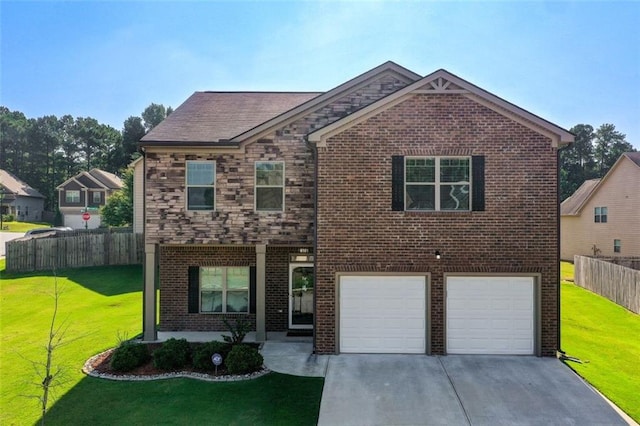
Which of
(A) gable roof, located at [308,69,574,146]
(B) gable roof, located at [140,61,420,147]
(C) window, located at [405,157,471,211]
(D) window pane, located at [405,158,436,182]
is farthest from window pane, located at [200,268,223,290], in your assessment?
(D) window pane, located at [405,158,436,182]

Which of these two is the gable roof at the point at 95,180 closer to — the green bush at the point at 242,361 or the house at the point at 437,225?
the green bush at the point at 242,361

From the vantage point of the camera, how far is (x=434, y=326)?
914 cm

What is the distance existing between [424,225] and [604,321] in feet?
26.6

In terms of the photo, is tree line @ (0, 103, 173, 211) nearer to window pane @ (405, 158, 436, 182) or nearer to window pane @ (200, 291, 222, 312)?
window pane @ (200, 291, 222, 312)

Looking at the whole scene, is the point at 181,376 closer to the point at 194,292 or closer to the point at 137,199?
the point at 194,292

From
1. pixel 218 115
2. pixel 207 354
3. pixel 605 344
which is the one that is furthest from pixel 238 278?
pixel 605 344

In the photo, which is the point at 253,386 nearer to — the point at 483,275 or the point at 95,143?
the point at 483,275

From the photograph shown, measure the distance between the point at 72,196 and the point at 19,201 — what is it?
9037mm

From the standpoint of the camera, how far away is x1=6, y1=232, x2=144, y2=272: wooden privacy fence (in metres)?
19.5

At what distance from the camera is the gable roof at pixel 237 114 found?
33.9 feet

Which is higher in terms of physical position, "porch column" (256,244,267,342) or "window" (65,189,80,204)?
"window" (65,189,80,204)

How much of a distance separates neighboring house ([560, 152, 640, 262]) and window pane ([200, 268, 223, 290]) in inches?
985

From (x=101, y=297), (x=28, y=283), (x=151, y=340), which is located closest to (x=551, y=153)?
(x=151, y=340)

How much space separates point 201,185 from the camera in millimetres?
10438
